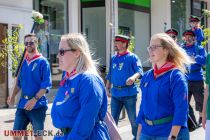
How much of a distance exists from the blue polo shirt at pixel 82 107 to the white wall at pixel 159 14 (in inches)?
875

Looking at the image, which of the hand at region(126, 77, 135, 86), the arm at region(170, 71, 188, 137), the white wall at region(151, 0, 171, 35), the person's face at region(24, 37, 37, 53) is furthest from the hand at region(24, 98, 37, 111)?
the white wall at region(151, 0, 171, 35)

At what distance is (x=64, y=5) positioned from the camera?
754 inches

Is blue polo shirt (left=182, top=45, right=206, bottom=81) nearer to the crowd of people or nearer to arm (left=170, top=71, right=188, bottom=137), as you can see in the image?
the crowd of people

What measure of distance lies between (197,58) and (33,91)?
400 centimetres

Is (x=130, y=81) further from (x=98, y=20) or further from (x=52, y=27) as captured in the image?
(x=98, y=20)

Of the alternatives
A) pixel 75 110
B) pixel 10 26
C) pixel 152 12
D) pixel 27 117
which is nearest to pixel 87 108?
pixel 75 110

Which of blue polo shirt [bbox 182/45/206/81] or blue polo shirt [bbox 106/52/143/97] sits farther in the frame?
blue polo shirt [bbox 182/45/206/81]

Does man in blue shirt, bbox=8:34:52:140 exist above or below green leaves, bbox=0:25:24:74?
below

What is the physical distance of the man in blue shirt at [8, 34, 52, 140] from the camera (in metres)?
6.34

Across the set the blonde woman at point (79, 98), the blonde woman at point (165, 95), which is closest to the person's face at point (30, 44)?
the blonde woman at point (165, 95)

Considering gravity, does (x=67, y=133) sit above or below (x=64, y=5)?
below

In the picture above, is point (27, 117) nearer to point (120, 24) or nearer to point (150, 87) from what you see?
point (150, 87)

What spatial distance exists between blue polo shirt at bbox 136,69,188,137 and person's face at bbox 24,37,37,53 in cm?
244

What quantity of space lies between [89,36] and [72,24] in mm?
2921
